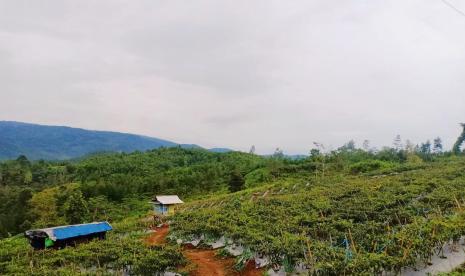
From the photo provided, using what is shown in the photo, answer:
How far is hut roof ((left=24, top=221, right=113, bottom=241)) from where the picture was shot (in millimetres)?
23750

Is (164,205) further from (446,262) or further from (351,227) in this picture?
(446,262)

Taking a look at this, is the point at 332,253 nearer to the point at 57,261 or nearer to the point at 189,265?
the point at 189,265

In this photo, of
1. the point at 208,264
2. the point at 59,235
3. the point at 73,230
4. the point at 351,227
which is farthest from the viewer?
the point at 73,230

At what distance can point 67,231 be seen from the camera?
24.8 meters

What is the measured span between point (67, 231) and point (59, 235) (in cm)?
74

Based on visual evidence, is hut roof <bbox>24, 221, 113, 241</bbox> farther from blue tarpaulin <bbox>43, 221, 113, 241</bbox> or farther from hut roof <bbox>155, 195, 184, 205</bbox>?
hut roof <bbox>155, 195, 184, 205</bbox>

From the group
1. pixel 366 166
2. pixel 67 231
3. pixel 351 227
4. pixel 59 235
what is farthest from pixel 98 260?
pixel 366 166

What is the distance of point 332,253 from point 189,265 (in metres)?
6.69

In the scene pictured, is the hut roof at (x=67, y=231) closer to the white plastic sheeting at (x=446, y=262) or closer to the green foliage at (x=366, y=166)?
the white plastic sheeting at (x=446, y=262)

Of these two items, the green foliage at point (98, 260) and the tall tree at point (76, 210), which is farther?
the tall tree at point (76, 210)

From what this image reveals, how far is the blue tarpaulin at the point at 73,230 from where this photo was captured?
23.9 meters

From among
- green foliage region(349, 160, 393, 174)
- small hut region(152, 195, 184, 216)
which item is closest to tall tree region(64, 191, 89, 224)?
small hut region(152, 195, 184, 216)

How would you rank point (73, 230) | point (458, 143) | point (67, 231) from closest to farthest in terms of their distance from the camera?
point (67, 231) < point (73, 230) < point (458, 143)

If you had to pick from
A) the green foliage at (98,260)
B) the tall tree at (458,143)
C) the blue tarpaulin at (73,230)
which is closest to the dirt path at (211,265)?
the green foliage at (98,260)
